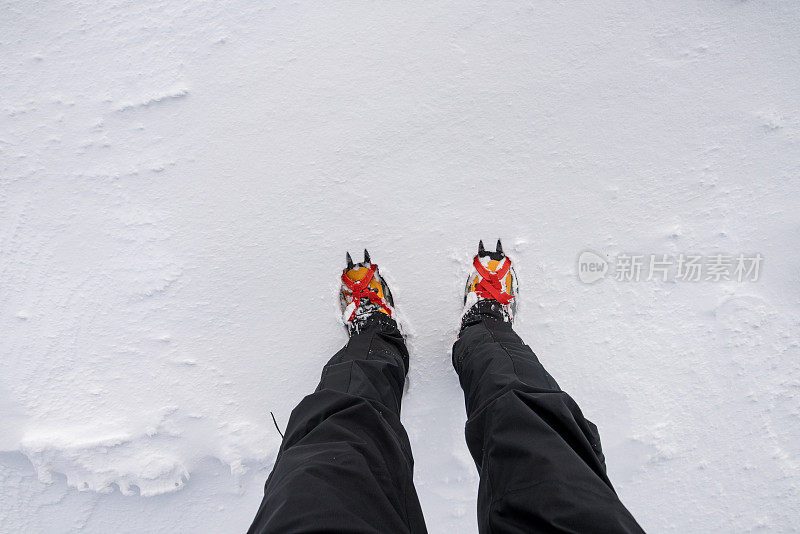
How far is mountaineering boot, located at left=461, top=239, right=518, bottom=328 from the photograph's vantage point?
1.40 meters

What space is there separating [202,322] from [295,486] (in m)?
0.90

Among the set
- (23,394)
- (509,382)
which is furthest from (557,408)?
(23,394)

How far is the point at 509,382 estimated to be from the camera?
3.35ft

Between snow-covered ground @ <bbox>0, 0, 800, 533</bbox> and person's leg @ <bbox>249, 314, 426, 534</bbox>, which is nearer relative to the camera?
person's leg @ <bbox>249, 314, 426, 534</bbox>

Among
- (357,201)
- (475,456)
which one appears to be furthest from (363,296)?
(475,456)

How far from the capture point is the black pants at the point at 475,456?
0.72 metres

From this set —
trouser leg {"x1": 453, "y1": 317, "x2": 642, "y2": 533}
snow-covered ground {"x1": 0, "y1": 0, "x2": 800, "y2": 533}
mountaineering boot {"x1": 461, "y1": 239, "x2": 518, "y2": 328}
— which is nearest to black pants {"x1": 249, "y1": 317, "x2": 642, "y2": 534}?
trouser leg {"x1": 453, "y1": 317, "x2": 642, "y2": 533}

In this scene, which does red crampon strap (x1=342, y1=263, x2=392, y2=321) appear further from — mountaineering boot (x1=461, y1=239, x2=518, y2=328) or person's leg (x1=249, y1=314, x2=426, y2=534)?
mountaineering boot (x1=461, y1=239, x2=518, y2=328)

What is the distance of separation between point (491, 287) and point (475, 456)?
1.91 feet

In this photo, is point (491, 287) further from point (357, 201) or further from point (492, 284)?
point (357, 201)

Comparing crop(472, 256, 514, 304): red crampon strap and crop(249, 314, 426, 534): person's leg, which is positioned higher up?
crop(472, 256, 514, 304): red crampon strap

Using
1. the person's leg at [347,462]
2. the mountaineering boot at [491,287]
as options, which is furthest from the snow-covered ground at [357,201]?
the person's leg at [347,462]

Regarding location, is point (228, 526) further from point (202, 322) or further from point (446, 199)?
point (446, 199)

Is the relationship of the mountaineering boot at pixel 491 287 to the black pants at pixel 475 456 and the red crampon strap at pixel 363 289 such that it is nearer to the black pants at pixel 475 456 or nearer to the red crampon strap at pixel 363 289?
the black pants at pixel 475 456
